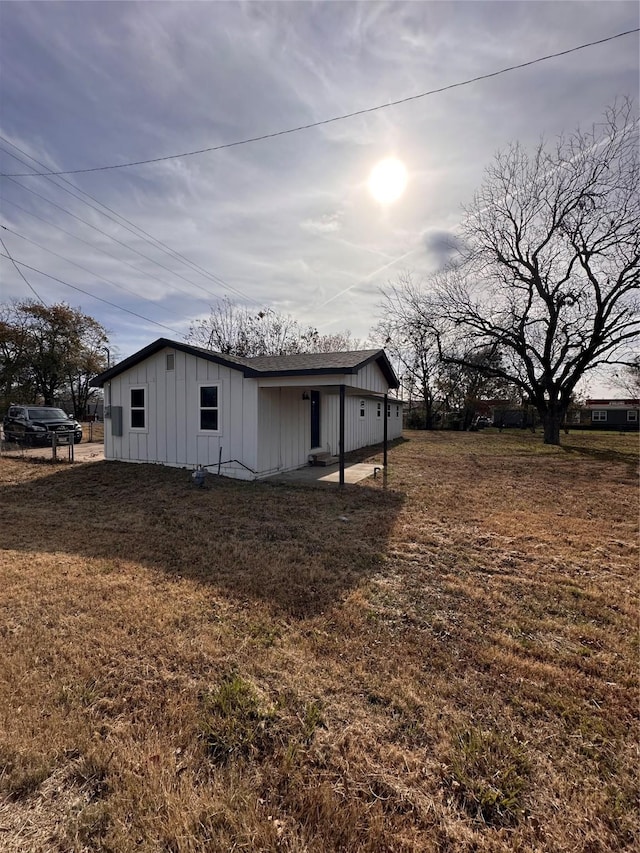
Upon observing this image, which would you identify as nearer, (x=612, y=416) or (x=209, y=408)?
(x=209, y=408)

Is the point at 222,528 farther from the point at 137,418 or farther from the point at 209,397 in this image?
the point at 137,418

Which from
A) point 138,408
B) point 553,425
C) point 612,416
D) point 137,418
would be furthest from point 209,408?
point 612,416

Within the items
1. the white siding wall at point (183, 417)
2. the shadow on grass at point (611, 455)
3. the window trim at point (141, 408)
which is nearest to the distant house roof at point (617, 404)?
the shadow on grass at point (611, 455)

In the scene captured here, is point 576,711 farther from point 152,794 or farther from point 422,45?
point 422,45

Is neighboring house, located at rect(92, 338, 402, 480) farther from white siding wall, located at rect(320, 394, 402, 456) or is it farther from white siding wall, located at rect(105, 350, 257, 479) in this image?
white siding wall, located at rect(320, 394, 402, 456)

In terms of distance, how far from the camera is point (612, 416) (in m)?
44.1

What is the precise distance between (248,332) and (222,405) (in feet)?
67.5

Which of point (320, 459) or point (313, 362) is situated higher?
point (313, 362)

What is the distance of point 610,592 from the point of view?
3688 millimetres

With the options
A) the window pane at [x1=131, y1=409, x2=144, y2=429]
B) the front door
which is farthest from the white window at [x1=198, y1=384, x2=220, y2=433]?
the front door

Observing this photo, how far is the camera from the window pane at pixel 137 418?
1053cm

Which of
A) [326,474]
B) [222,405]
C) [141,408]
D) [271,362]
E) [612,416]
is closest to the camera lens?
[222,405]

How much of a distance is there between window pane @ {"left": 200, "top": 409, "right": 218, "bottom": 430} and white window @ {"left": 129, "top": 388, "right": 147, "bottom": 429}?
81.5 inches

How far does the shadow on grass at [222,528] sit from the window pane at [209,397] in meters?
1.77
